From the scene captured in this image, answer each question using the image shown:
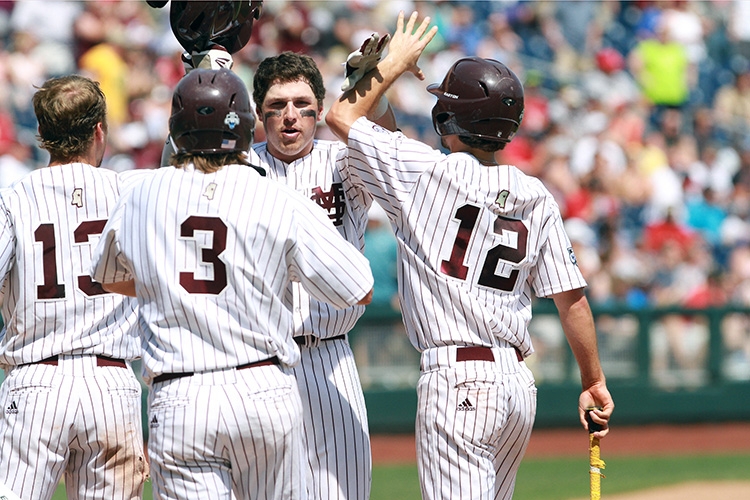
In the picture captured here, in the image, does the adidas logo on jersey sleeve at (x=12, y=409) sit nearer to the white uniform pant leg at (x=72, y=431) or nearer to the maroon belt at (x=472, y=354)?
the white uniform pant leg at (x=72, y=431)

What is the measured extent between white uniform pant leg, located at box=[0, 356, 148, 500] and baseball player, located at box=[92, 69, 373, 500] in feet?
2.21

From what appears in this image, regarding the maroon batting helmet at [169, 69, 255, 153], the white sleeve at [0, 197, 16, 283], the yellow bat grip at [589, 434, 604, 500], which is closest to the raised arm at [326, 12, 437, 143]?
the maroon batting helmet at [169, 69, 255, 153]

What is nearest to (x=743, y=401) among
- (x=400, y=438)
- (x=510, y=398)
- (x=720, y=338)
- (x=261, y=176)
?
(x=720, y=338)

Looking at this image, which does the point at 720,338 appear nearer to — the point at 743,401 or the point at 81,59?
the point at 743,401

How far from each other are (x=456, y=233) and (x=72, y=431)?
1569 mm

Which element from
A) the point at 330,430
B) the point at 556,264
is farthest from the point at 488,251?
the point at 330,430

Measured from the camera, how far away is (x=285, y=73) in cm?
457

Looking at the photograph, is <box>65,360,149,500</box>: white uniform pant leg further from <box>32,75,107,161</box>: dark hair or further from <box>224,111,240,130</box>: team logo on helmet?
<box>224,111,240,130</box>: team logo on helmet

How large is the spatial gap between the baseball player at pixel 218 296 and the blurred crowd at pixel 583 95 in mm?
7573

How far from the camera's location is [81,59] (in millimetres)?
12289

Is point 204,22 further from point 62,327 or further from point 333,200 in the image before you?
point 62,327

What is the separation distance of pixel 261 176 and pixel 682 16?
12.2 meters

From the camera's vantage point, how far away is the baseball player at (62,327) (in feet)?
13.3

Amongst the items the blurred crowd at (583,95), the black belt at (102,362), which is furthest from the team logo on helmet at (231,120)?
the blurred crowd at (583,95)
